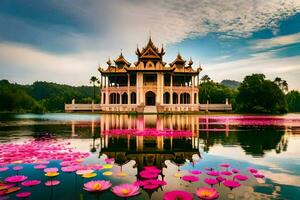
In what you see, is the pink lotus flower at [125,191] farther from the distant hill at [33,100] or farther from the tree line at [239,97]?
the distant hill at [33,100]

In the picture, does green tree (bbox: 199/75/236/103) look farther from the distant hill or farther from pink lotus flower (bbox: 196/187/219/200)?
pink lotus flower (bbox: 196/187/219/200)

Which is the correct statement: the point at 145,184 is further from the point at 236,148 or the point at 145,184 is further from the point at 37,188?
the point at 236,148

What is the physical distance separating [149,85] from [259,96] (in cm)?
2417

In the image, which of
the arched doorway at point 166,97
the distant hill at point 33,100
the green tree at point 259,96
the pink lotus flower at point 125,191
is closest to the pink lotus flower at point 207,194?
the pink lotus flower at point 125,191

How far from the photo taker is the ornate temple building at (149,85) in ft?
198

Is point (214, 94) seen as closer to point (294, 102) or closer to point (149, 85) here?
point (149, 85)

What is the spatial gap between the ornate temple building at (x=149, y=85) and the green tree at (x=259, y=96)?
1079 centimetres

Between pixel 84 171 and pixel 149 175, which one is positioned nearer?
pixel 149 175

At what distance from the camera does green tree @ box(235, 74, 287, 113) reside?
55656 mm

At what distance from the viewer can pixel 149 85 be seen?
202ft

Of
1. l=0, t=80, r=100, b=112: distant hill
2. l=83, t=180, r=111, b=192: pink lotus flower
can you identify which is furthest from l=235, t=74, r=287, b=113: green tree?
l=83, t=180, r=111, b=192: pink lotus flower

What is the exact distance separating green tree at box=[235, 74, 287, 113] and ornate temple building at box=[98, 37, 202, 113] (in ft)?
35.4

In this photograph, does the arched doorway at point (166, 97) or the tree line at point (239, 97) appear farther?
the arched doorway at point (166, 97)

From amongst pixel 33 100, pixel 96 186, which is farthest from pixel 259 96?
pixel 33 100
